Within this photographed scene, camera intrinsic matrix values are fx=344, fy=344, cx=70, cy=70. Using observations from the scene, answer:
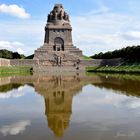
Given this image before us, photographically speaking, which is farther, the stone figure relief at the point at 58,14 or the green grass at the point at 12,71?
the stone figure relief at the point at 58,14

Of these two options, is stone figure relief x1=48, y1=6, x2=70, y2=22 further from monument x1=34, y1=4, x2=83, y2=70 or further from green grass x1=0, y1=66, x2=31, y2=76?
green grass x1=0, y1=66, x2=31, y2=76

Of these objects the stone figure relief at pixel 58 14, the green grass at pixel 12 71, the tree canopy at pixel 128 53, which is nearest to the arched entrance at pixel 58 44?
the stone figure relief at pixel 58 14

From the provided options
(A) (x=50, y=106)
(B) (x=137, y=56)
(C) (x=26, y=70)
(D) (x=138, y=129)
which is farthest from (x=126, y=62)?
(D) (x=138, y=129)

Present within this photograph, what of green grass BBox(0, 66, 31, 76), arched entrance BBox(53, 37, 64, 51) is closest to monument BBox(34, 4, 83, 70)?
arched entrance BBox(53, 37, 64, 51)

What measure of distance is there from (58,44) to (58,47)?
1.07m

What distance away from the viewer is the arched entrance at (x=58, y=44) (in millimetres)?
94512

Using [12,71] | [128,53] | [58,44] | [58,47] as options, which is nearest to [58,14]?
[58,44]

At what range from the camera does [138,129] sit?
10.8 m

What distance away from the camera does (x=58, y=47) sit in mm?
94688

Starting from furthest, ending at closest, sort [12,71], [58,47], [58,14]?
1. [58,14]
2. [58,47]
3. [12,71]

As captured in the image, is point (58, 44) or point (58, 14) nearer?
point (58, 44)

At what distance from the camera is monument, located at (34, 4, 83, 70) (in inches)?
3391

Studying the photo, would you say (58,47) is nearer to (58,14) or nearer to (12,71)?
(58,14)

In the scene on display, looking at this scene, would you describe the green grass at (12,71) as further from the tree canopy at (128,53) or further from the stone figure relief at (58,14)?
the stone figure relief at (58,14)
